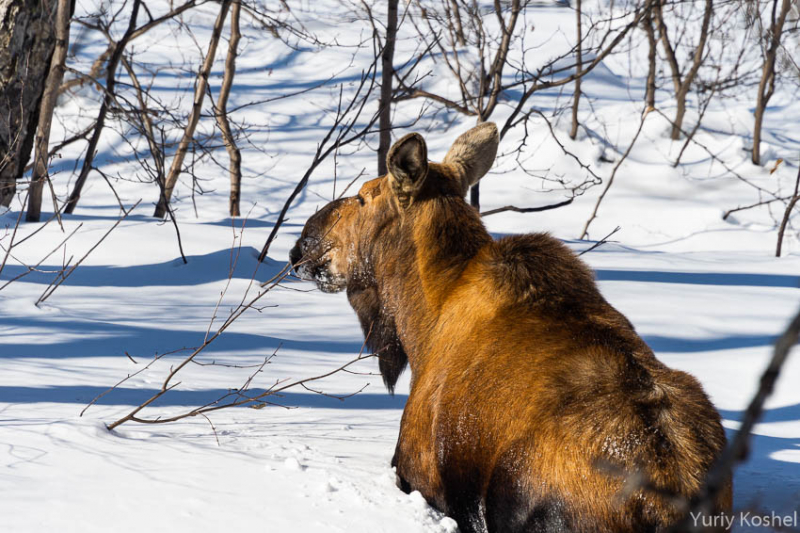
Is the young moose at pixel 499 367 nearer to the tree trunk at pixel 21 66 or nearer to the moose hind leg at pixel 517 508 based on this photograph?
the moose hind leg at pixel 517 508

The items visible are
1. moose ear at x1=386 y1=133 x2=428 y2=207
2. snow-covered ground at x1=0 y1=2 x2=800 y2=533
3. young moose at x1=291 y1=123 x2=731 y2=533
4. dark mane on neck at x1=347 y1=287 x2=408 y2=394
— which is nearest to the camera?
young moose at x1=291 y1=123 x2=731 y2=533

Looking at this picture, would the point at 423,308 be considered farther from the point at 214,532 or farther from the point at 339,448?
the point at 214,532

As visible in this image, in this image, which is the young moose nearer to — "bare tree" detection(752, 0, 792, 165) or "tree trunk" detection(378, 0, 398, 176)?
"tree trunk" detection(378, 0, 398, 176)

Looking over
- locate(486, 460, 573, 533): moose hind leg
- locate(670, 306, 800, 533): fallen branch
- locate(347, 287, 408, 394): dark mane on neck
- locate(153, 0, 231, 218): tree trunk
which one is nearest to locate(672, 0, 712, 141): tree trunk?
locate(153, 0, 231, 218): tree trunk

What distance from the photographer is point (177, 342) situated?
5180 millimetres

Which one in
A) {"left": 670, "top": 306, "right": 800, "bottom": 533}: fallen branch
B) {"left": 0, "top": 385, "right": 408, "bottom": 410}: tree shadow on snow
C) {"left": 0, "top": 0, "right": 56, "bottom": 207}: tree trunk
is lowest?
{"left": 0, "top": 385, "right": 408, "bottom": 410}: tree shadow on snow

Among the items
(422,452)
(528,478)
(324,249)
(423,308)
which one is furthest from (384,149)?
(528,478)

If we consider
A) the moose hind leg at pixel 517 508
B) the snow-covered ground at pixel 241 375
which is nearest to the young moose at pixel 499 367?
the moose hind leg at pixel 517 508

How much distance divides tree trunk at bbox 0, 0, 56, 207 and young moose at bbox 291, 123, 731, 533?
2967mm

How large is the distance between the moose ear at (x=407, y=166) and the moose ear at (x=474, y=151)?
0.51 m

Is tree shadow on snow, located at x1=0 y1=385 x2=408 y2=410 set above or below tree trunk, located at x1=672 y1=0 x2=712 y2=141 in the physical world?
below

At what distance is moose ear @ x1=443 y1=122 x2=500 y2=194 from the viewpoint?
3984 mm

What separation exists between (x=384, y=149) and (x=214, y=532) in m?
6.09

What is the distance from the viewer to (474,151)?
401cm
